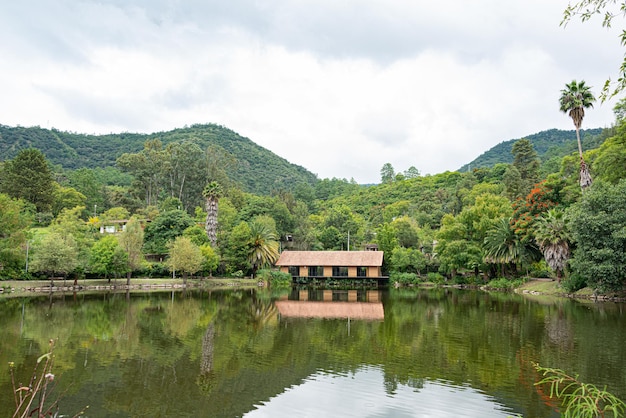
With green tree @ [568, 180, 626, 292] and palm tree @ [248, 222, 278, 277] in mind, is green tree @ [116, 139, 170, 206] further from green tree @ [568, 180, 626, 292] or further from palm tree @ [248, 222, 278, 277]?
green tree @ [568, 180, 626, 292]

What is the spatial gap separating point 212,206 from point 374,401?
44.4m

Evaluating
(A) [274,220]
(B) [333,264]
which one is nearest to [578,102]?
(B) [333,264]

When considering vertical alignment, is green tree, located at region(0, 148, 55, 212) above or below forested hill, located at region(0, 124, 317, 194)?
below

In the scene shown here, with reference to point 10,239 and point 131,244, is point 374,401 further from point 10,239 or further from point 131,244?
point 131,244

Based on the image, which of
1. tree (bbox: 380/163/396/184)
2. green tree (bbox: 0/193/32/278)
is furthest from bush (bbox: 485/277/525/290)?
tree (bbox: 380/163/396/184)

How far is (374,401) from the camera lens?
11344 millimetres

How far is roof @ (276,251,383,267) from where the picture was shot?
54844 mm

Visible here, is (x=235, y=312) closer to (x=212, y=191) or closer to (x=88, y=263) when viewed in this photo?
(x=88, y=263)

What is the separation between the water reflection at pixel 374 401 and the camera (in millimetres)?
10562

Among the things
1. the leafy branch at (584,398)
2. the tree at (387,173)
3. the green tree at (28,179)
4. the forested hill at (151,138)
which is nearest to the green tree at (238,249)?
the green tree at (28,179)

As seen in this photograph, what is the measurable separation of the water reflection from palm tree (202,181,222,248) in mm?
41796

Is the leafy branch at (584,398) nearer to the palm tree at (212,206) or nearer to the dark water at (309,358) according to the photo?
the dark water at (309,358)

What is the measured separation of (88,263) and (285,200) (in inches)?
1328

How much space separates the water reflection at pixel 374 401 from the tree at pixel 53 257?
32473 mm
